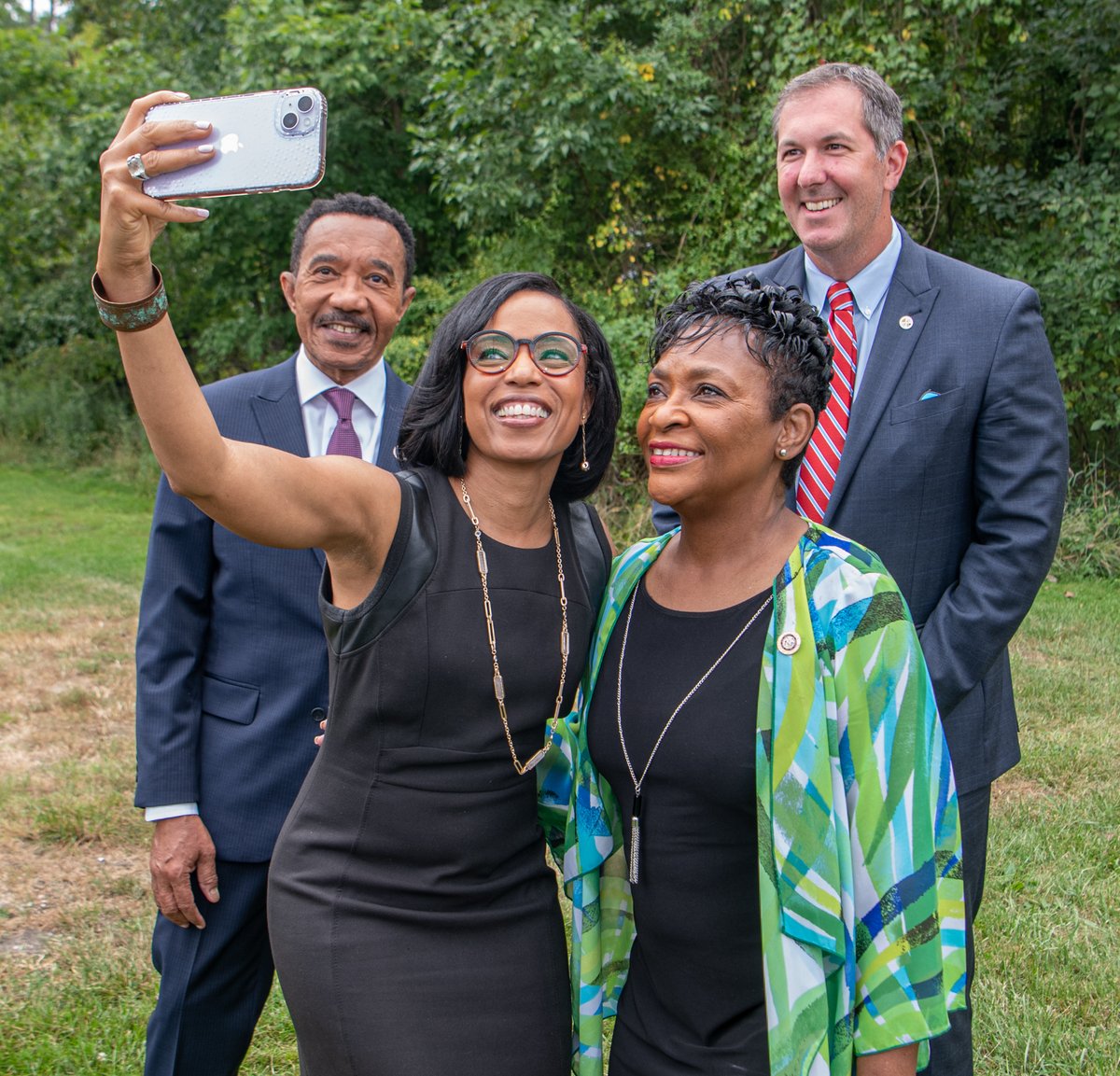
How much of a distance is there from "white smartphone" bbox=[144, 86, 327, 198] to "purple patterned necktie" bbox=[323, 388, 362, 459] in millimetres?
1562

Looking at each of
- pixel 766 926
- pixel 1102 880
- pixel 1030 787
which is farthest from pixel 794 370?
pixel 1030 787

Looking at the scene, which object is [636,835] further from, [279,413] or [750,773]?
[279,413]

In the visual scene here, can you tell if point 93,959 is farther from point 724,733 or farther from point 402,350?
point 402,350

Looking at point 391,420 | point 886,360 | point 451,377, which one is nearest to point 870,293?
point 886,360

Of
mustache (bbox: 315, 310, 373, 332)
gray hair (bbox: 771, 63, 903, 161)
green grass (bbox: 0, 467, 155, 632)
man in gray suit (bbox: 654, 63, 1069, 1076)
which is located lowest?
green grass (bbox: 0, 467, 155, 632)

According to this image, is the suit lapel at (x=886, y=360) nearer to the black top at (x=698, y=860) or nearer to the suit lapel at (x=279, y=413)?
the black top at (x=698, y=860)

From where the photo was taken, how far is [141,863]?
5625 millimetres

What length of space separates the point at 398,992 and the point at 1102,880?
384 centimetres

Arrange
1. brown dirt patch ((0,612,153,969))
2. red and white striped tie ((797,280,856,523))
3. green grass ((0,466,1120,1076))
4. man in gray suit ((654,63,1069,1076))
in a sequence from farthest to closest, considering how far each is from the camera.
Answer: brown dirt patch ((0,612,153,969)) → green grass ((0,466,1120,1076)) → red and white striped tie ((797,280,856,523)) → man in gray suit ((654,63,1069,1076))

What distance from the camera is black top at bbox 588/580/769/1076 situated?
2.34 meters

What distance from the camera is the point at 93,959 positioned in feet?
15.3

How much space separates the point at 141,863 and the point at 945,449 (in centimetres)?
434

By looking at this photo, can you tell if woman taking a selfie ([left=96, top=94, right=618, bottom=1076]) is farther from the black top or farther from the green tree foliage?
the green tree foliage

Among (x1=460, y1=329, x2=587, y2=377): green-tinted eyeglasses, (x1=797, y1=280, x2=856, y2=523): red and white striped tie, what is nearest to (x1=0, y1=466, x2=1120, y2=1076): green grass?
(x1=797, y1=280, x2=856, y2=523): red and white striped tie
